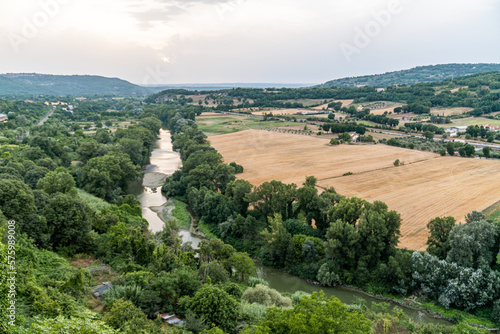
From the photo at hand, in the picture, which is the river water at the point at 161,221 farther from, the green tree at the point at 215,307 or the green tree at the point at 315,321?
the green tree at the point at 315,321

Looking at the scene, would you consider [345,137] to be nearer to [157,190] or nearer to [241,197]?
[157,190]

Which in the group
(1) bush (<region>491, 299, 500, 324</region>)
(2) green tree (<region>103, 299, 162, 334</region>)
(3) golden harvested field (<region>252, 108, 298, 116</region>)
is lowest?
(1) bush (<region>491, 299, 500, 324</region>)

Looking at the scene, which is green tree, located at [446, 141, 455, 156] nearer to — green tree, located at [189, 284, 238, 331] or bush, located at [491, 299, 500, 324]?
bush, located at [491, 299, 500, 324]

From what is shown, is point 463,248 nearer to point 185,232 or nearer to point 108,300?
point 108,300

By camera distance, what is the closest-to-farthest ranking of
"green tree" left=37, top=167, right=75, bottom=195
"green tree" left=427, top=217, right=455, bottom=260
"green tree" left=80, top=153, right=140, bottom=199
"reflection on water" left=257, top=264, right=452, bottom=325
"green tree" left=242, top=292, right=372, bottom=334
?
1. "green tree" left=242, top=292, right=372, bottom=334
2. "reflection on water" left=257, top=264, right=452, bottom=325
3. "green tree" left=427, top=217, right=455, bottom=260
4. "green tree" left=37, top=167, right=75, bottom=195
5. "green tree" left=80, top=153, right=140, bottom=199

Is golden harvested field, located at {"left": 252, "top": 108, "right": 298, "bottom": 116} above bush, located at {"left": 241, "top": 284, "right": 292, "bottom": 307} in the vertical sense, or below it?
above

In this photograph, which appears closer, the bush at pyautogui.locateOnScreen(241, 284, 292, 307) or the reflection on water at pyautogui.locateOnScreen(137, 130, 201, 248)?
the bush at pyautogui.locateOnScreen(241, 284, 292, 307)

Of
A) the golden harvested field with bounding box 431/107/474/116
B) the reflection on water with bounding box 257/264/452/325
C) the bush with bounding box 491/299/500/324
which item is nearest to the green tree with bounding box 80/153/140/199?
the reflection on water with bounding box 257/264/452/325
